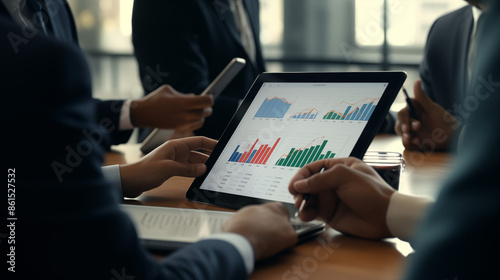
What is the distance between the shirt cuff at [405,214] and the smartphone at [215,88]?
38.7 inches

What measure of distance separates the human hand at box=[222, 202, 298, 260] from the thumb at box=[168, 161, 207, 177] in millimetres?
329

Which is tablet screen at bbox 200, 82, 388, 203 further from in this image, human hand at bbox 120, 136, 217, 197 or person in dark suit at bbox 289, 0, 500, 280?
person in dark suit at bbox 289, 0, 500, 280

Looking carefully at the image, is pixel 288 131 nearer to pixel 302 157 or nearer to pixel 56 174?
pixel 302 157

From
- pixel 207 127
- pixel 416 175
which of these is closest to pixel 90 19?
pixel 207 127

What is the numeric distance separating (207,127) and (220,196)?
1257 mm

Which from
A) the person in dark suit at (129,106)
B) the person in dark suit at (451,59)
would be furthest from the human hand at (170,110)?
the person in dark suit at (451,59)

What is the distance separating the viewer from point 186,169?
1.21 meters

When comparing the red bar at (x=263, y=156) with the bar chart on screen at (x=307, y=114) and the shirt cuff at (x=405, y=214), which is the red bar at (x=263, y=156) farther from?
the shirt cuff at (x=405, y=214)

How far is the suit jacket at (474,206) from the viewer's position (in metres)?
0.43

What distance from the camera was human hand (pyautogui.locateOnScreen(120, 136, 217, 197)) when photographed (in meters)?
1.20

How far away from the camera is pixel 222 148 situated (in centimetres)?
120

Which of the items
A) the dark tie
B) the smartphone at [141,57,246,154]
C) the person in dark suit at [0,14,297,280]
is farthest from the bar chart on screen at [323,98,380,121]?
the dark tie

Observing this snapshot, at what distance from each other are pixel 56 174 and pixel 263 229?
0.32m

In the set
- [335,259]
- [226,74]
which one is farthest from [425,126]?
[335,259]
